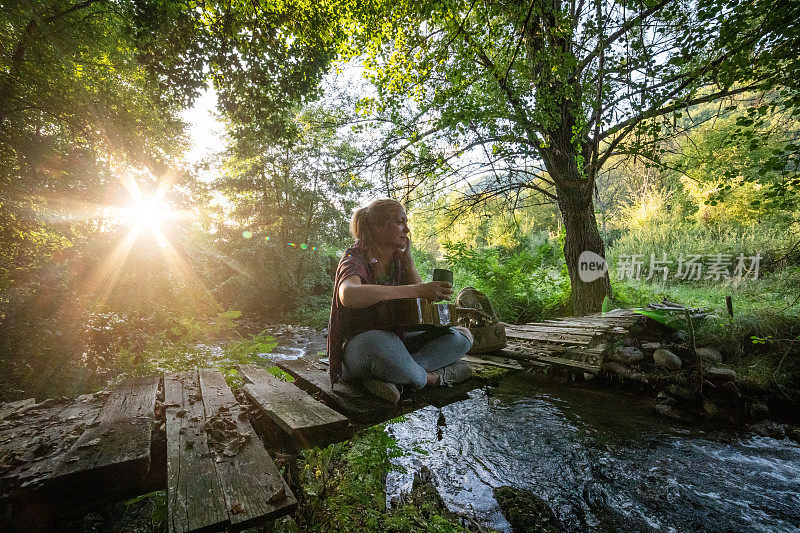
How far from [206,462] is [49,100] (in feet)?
23.3

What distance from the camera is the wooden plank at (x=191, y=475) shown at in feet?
3.67

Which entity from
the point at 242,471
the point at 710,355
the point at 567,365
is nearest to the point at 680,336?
the point at 710,355

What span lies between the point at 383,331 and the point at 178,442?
3.96 ft

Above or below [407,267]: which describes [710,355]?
below

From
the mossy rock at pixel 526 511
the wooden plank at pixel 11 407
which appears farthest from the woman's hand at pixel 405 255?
the wooden plank at pixel 11 407

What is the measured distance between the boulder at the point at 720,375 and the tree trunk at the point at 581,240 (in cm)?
267

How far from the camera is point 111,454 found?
142 cm

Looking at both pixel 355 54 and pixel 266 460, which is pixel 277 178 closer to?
pixel 355 54

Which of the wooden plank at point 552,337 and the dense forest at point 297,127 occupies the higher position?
the dense forest at point 297,127

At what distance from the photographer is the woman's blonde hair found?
7.34 feet

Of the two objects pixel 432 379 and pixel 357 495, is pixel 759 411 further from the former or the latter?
pixel 357 495

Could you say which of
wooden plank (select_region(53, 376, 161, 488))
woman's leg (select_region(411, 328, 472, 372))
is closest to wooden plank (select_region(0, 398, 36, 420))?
wooden plank (select_region(53, 376, 161, 488))

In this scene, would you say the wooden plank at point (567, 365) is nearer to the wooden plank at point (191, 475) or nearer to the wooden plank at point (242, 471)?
the wooden plank at point (242, 471)

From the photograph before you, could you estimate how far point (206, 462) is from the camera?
57.4 inches
